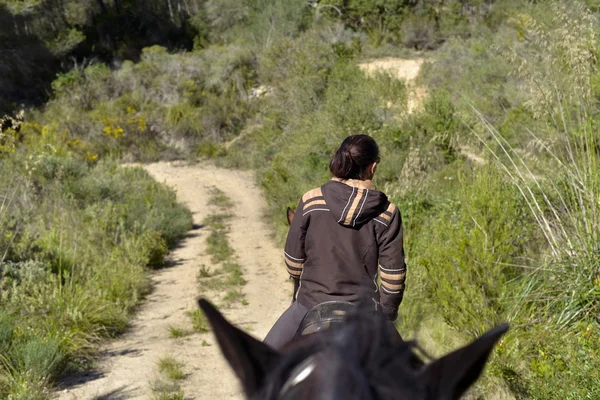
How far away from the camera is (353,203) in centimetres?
288

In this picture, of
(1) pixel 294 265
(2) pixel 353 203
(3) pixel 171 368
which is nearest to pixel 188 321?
(3) pixel 171 368

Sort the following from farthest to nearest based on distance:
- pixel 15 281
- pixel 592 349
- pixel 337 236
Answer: pixel 15 281, pixel 592 349, pixel 337 236

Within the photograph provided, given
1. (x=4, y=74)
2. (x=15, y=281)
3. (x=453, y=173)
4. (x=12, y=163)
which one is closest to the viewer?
(x=15, y=281)

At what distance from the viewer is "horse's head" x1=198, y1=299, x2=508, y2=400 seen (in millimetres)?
917

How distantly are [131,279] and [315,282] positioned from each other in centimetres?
534

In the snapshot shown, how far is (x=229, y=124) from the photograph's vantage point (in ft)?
77.4

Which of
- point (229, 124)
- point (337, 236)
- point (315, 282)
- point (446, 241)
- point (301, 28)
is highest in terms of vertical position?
point (337, 236)

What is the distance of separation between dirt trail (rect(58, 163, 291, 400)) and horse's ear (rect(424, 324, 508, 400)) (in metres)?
4.49

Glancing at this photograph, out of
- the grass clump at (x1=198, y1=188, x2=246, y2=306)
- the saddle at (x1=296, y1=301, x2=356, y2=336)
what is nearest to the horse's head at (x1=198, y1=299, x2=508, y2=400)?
the saddle at (x1=296, y1=301, x2=356, y2=336)

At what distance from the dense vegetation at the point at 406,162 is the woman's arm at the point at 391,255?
50.3 inches

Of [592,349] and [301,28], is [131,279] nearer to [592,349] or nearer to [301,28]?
[592,349]

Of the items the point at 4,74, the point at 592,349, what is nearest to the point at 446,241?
the point at 592,349

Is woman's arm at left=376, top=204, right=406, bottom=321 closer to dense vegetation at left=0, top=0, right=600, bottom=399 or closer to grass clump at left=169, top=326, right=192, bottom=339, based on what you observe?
dense vegetation at left=0, top=0, right=600, bottom=399

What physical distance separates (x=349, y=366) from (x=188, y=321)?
21.5 ft
